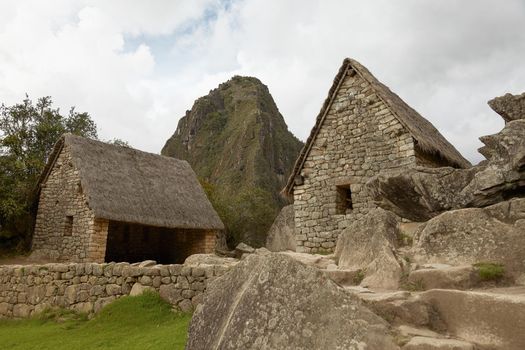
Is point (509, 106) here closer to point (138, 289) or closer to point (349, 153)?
point (349, 153)

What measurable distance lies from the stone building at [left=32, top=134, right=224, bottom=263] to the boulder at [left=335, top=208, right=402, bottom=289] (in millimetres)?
12978

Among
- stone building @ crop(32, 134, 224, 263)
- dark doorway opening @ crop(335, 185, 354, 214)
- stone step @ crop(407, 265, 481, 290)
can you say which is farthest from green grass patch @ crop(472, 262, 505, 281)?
stone building @ crop(32, 134, 224, 263)

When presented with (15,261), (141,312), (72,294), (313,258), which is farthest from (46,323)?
(15,261)

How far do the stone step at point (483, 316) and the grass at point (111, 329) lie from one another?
402 centimetres

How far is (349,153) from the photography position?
11.6 metres

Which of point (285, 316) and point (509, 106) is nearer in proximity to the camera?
point (285, 316)

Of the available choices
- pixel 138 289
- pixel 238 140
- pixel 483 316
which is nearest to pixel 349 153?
pixel 138 289

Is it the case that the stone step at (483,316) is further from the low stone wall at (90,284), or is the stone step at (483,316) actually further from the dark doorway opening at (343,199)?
the dark doorway opening at (343,199)

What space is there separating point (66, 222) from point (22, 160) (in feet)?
18.9

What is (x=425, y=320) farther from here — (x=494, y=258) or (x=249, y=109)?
(x=249, y=109)

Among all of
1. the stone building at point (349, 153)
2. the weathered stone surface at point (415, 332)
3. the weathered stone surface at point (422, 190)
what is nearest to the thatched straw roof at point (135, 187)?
the stone building at point (349, 153)

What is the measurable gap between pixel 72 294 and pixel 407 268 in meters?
7.70

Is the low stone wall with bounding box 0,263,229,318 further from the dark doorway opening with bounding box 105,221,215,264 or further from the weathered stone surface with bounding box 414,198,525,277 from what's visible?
the dark doorway opening with bounding box 105,221,215,264

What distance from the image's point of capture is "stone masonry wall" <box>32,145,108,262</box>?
52.7 ft
